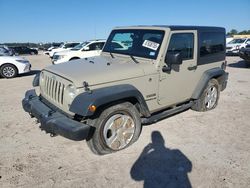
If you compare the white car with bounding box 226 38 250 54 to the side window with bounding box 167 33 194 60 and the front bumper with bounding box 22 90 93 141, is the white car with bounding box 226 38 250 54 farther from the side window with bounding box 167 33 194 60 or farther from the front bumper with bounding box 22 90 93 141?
the front bumper with bounding box 22 90 93 141

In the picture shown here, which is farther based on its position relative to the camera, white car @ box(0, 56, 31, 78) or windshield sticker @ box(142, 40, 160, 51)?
white car @ box(0, 56, 31, 78)

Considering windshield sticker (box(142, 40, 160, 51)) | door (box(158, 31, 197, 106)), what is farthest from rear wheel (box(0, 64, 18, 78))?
door (box(158, 31, 197, 106))

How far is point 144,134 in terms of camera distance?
15.4 feet

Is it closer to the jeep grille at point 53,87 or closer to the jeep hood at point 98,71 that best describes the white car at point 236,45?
the jeep hood at point 98,71

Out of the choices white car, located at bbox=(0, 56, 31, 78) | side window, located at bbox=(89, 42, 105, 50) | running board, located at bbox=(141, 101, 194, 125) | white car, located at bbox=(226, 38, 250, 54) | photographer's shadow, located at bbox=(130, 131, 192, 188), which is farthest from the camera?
white car, located at bbox=(226, 38, 250, 54)

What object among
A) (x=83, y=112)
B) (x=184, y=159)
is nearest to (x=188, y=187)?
(x=184, y=159)

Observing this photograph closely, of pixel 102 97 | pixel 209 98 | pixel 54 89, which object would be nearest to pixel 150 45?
pixel 102 97

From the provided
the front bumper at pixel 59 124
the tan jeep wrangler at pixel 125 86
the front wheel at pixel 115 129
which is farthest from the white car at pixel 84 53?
the front wheel at pixel 115 129

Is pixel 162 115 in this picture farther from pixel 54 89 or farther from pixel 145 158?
pixel 54 89

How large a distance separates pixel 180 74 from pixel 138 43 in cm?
104

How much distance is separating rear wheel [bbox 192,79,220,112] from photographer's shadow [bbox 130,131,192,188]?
→ 1964 mm

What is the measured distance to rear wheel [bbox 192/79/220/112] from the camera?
18.9 ft

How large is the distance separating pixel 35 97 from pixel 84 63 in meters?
1.15

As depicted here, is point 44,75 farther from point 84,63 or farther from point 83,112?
point 83,112
